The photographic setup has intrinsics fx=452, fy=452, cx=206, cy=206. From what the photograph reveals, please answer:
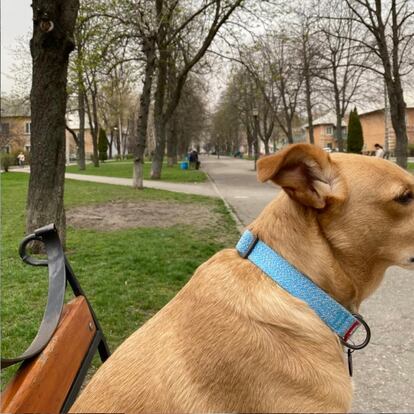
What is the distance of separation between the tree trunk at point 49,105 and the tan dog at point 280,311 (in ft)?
18.4

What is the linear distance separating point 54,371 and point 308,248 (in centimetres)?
113

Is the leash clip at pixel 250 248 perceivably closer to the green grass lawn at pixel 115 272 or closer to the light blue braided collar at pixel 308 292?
the light blue braided collar at pixel 308 292

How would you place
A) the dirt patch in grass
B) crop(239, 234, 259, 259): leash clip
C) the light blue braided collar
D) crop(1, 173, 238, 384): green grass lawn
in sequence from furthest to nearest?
the dirt patch in grass < crop(1, 173, 238, 384): green grass lawn < crop(239, 234, 259, 259): leash clip < the light blue braided collar

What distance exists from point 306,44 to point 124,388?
87.3ft

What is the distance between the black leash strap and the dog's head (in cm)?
110

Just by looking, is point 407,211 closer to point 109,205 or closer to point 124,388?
point 124,388

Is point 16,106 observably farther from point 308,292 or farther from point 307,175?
point 308,292

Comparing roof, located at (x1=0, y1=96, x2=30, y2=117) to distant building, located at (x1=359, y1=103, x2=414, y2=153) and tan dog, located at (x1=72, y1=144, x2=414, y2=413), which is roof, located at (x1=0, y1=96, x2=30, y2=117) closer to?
tan dog, located at (x1=72, y1=144, x2=414, y2=413)

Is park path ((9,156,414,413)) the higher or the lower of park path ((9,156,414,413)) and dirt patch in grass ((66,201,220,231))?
the higher

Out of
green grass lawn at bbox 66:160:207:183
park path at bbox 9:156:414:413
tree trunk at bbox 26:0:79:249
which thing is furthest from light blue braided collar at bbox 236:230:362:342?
green grass lawn at bbox 66:160:207:183

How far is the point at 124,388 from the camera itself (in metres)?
1.59

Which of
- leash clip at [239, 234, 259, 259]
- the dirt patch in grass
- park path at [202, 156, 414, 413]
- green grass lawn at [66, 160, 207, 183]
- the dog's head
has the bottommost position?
green grass lawn at [66, 160, 207, 183]

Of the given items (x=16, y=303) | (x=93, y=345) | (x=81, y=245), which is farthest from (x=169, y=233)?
(x=93, y=345)

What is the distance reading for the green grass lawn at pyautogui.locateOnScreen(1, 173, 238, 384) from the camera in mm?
4672
